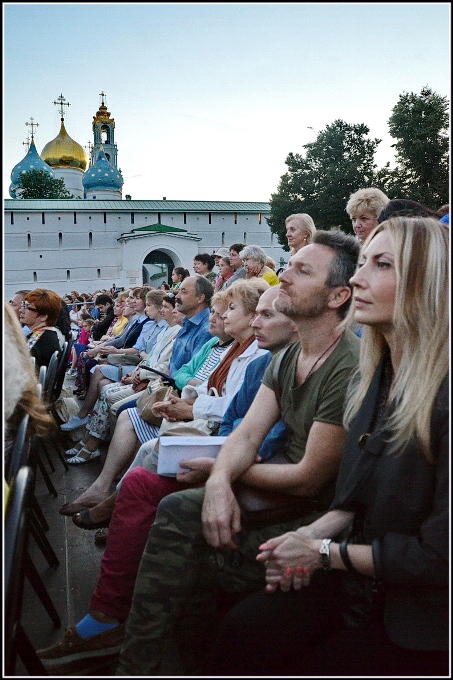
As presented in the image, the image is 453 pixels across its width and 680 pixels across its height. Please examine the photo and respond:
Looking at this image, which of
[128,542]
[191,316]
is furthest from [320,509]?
[191,316]

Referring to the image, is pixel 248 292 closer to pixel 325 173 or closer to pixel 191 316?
pixel 191 316

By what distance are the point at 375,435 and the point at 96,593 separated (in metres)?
1.41

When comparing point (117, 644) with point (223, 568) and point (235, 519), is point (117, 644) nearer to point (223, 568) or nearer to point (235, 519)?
point (223, 568)

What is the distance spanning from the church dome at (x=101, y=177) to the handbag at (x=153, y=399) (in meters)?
58.0

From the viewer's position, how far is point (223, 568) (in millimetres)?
2109

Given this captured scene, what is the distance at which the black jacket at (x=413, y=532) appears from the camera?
59.9 inches

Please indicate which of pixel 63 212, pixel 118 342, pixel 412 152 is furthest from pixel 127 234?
pixel 118 342

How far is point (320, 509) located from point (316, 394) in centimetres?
41

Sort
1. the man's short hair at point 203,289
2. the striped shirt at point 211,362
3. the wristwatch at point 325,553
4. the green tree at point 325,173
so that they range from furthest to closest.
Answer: the green tree at point 325,173 → the man's short hair at point 203,289 → the striped shirt at point 211,362 → the wristwatch at point 325,553

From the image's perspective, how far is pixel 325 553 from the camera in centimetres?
175

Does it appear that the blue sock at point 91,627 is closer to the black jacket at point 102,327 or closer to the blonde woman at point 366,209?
the blonde woman at point 366,209

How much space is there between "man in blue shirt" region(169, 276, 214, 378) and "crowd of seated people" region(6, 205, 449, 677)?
188cm

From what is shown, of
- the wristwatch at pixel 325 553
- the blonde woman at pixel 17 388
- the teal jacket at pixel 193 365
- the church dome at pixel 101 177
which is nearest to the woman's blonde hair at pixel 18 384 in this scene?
the blonde woman at pixel 17 388

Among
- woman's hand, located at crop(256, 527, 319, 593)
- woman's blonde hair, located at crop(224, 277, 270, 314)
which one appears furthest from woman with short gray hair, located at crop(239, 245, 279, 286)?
woman's hand, located at crop(256, 527, 319, 593)
